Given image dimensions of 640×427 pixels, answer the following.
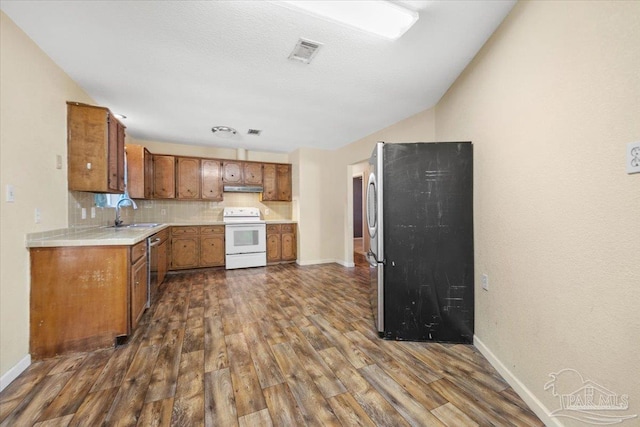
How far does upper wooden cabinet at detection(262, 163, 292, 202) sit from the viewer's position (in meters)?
5.34

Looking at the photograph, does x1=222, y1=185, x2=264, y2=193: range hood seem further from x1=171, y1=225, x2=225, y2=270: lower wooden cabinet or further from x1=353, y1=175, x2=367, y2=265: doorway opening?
x1=353, y1=175, x2=367, y2=265: doorway opening

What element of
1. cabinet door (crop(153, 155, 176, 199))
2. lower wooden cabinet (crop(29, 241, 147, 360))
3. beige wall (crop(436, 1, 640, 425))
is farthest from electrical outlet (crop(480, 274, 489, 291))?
cabinet door (crop(153, 155, 176, 199))

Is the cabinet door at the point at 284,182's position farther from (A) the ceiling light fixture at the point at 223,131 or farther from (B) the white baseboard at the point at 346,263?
(B) the white baseboard at the point at 346,263

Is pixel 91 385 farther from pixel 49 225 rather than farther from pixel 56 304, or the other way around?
pixel 49 225

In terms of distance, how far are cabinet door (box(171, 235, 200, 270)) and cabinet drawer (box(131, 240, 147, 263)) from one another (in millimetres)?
1924

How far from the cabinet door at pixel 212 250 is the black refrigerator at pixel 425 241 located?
11.8 feet

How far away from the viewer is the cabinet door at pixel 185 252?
441 centimetres

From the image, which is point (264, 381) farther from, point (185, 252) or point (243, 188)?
point (243, 188)

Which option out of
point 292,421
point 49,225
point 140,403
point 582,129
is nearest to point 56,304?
point 49,225

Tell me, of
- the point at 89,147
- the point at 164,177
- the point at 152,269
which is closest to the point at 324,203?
the point at 164,177

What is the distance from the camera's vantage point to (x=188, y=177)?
4.72 m

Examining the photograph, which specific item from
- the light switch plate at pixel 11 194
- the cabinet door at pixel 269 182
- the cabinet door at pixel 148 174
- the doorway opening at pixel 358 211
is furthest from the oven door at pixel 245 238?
the doorway opening at pixel 358 211

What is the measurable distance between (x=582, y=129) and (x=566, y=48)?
0.44 metres

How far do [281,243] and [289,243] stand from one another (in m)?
0.18
